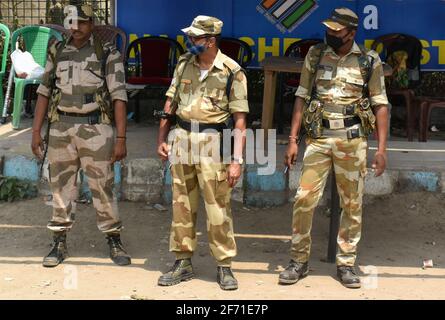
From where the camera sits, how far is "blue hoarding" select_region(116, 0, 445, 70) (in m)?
8.43

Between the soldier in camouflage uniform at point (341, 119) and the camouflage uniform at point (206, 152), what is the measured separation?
45 centimetres

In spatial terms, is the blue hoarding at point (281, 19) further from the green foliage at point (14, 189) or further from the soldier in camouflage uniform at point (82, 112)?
the soldier in camouflage uniform at point (82, 112)

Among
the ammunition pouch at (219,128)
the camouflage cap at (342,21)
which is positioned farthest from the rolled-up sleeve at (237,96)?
the camouflage cap at (342,21)

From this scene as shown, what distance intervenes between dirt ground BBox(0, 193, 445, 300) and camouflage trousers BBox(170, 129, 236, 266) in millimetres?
263

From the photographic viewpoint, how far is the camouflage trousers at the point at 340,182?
453cm

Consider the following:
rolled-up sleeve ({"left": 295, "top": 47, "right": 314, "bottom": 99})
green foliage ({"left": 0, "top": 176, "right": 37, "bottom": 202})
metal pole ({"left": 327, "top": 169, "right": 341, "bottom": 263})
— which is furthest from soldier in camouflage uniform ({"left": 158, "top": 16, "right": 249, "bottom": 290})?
green foliage ({"left": 0, "top": 176, "right": 37, "bottom": 202})

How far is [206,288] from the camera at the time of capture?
4.58m

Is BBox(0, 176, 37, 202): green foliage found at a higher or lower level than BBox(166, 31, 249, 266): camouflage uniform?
lower

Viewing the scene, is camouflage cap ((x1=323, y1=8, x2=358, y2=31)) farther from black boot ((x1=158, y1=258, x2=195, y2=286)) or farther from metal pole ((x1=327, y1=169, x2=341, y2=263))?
Result: black boot ((x1=158, y1=258, x2=195, y2=286))

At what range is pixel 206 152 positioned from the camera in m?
4.45

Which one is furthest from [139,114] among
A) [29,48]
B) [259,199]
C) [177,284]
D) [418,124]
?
[177,284]

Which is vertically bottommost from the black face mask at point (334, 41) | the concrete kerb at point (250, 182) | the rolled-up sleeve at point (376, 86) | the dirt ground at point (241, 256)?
the dirt ground at point (241, 256)

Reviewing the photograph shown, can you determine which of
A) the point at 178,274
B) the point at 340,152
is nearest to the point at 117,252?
the point at 178,274
